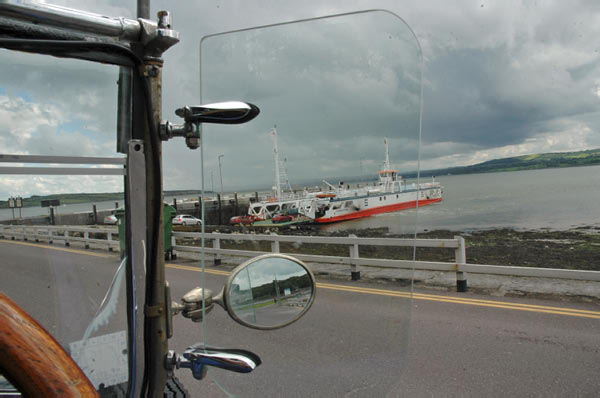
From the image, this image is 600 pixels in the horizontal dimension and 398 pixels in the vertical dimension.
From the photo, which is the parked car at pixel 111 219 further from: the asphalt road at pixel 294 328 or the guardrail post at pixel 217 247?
the guardrail post at pixel 217 247

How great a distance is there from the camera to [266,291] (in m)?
1.12

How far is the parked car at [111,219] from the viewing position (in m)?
1.16

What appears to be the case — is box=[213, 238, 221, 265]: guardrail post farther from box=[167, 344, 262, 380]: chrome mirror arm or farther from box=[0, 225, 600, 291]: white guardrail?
box=[167, 344, 262, 380]: chrome mirror arm

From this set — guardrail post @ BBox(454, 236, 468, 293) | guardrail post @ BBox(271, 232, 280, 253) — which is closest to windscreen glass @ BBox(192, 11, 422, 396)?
guardrail post @ BBox(271, 232, 280, 253)

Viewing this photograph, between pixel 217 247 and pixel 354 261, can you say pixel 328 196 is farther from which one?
pixel 217 247

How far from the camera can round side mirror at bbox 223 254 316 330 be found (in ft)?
3.65

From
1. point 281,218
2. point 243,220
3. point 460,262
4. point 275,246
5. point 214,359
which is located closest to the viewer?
point 214,359

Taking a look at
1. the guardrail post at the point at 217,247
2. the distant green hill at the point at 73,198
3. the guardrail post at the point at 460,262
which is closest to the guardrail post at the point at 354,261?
the guardrail post at the point at 217,247

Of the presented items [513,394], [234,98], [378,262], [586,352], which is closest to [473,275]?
[586,352]

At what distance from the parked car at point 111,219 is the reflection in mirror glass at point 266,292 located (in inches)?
14.5

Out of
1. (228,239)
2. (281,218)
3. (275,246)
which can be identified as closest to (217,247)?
(228,239)

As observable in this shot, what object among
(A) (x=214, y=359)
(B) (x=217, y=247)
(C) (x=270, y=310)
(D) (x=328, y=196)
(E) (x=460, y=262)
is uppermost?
(D) (x=328, y=196)

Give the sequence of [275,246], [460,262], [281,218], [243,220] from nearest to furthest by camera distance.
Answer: [275,246], [243,220], [281,218], [460,262]

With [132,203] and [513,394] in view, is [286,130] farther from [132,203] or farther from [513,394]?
[513,394]
